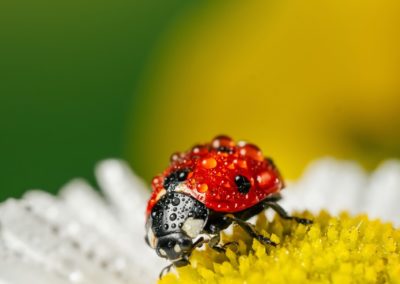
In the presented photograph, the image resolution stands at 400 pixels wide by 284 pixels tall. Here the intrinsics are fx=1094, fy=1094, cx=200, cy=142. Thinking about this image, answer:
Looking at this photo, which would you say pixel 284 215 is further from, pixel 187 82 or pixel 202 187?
pixel 187 82

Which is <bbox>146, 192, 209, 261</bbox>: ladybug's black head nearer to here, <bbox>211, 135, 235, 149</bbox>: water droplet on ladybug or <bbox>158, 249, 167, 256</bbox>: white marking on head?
<bbox>158, 249, 167, 256</bbox>: white marking on head

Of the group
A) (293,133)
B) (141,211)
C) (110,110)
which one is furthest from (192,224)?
(110,110)

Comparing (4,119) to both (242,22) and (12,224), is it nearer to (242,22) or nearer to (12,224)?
(242,22)

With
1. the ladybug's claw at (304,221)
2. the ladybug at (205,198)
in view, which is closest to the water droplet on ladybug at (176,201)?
the ladybug at (205,198)

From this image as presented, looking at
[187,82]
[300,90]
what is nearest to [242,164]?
[300,90]

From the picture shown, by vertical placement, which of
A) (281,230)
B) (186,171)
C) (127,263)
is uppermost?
(186,171)

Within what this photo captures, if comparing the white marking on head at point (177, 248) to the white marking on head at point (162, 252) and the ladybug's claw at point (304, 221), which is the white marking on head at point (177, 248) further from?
the ladybug's claw at point (304, 221)

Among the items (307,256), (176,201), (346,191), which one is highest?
(176,201)
